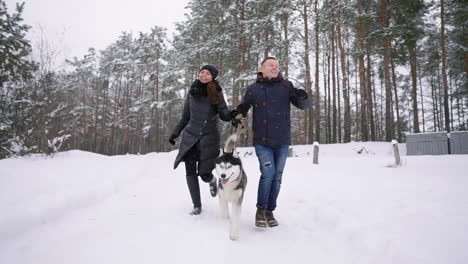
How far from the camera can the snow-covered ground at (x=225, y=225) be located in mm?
2221

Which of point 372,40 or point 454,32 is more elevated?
point 454,32

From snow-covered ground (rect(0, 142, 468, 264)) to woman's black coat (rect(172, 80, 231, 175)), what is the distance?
854 millimetres

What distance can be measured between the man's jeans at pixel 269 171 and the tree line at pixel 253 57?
27.9ft

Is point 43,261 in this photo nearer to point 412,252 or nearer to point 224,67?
point 412,252

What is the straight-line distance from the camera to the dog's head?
290 cm

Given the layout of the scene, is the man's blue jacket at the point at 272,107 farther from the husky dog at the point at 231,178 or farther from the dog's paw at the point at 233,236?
the dog's paw at the point at 233,236

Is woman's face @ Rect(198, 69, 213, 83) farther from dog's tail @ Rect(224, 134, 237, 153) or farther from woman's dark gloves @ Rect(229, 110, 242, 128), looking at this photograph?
dog's tail @ Rect(224, 134, 237, 153)

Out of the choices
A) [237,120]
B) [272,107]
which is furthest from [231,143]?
[272,107]

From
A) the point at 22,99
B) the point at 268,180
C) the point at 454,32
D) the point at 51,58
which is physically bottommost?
the point at 268,180

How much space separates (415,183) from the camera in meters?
4.49

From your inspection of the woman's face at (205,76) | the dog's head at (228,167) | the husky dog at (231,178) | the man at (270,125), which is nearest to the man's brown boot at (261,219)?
the man at (270,125)

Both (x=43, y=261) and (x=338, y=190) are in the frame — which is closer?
(x=43, y=261)

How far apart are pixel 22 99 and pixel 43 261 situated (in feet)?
33.0

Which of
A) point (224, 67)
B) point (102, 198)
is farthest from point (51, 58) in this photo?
point (224, 67)
